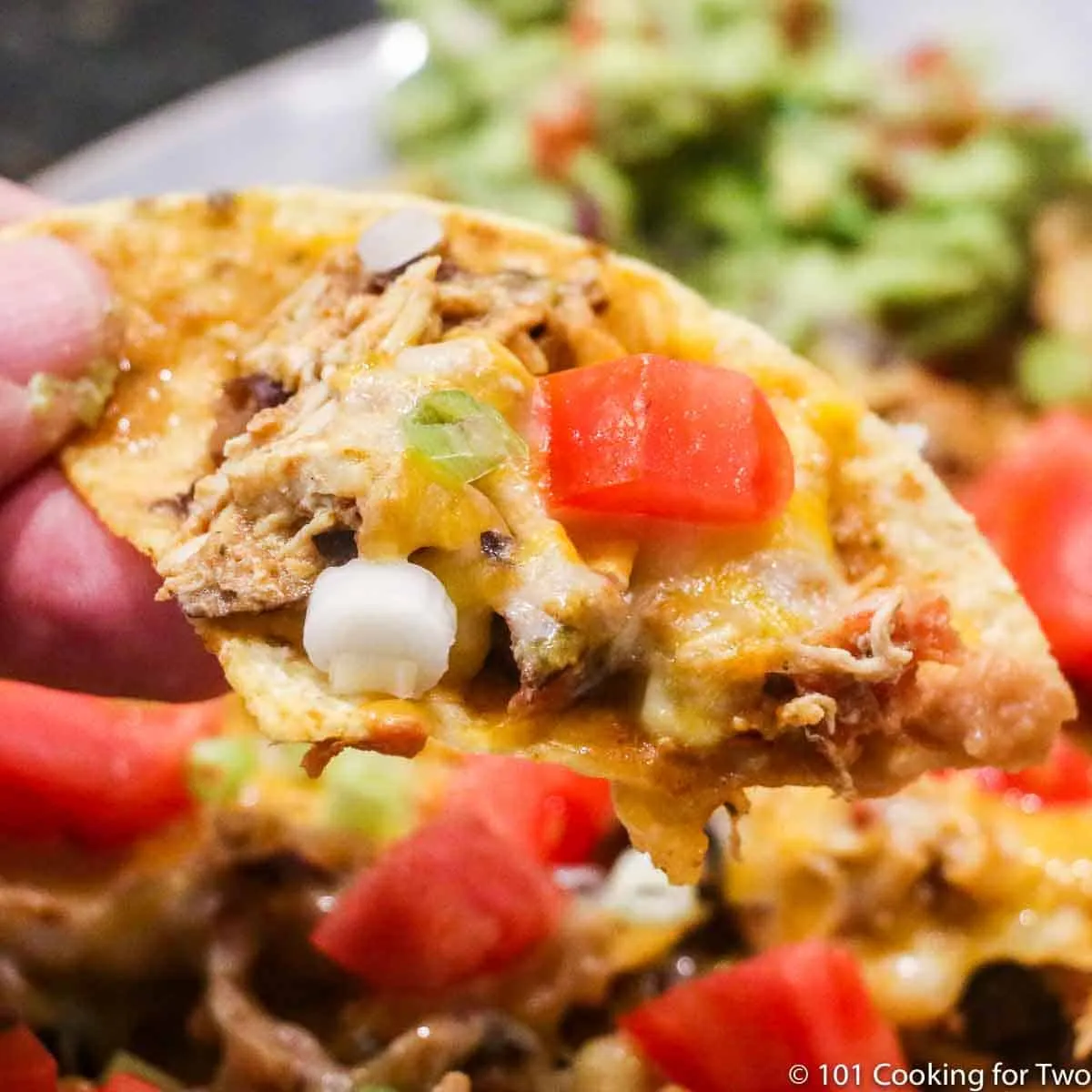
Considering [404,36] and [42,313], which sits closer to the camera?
[42,313]

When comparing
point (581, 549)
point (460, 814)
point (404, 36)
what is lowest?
point (460, 814)

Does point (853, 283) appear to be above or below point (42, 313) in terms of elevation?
below

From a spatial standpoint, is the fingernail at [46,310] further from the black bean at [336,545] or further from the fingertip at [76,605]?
the black bean at [336,545]

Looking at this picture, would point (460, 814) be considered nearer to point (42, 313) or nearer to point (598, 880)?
point (598, 880)

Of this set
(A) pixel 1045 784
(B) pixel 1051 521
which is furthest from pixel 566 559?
(B) pixel 1051 521

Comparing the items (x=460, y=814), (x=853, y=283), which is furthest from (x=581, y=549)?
(x=853, y=283)

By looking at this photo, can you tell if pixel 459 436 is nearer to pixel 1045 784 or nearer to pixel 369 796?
pixel 369 796

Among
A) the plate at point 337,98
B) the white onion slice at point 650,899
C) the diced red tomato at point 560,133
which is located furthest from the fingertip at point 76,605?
the diced red tomato at point 560,133
